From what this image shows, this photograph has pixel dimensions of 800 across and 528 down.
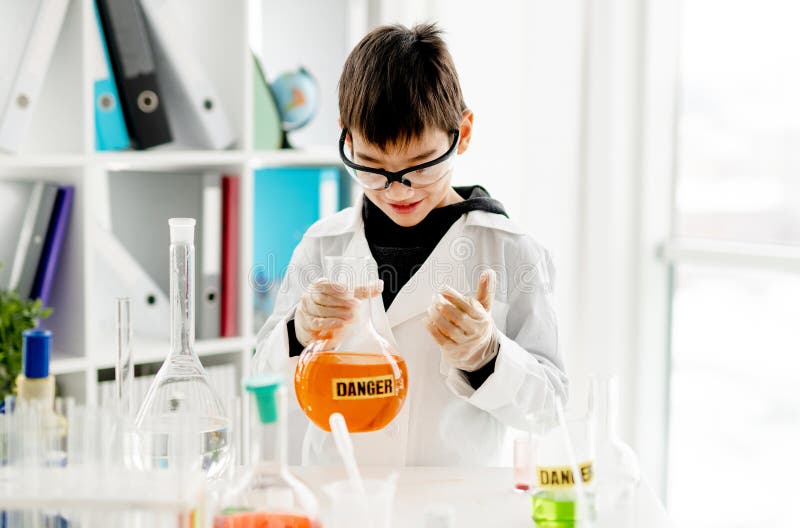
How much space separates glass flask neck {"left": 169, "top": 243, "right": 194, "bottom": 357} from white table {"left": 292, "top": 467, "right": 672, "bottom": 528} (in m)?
0.24

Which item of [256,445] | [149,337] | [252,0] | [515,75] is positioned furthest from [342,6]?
[256,445]

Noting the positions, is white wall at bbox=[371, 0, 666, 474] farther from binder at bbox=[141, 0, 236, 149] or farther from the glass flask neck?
the glass flask neck

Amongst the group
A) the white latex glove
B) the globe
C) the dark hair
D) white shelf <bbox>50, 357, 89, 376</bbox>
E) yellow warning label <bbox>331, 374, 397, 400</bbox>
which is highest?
the globe

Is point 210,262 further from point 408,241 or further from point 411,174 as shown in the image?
point 411,174

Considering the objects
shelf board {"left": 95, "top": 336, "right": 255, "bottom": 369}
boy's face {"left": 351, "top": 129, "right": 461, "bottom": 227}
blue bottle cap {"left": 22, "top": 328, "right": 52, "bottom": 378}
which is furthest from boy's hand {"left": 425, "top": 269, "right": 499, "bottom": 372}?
shelf board {"left": 95, "top": 336, "right": 255, "bottom": 369}

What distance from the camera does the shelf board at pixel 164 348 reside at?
7.65 feet

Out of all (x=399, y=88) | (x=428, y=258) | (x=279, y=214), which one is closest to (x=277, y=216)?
(x=279, y=214)

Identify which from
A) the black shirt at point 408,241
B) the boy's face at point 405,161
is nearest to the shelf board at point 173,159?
the black shirt at point 408,241

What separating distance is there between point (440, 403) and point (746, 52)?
1.56m

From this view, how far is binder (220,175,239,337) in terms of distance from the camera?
2.51 metres

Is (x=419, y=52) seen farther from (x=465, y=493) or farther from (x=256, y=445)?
(x=256, y=445)

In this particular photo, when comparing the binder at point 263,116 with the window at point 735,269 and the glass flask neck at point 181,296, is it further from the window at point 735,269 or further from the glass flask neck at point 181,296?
the glass flask neck at point 181,296

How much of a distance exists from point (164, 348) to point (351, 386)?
134 centimetres

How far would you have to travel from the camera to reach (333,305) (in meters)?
1.19
